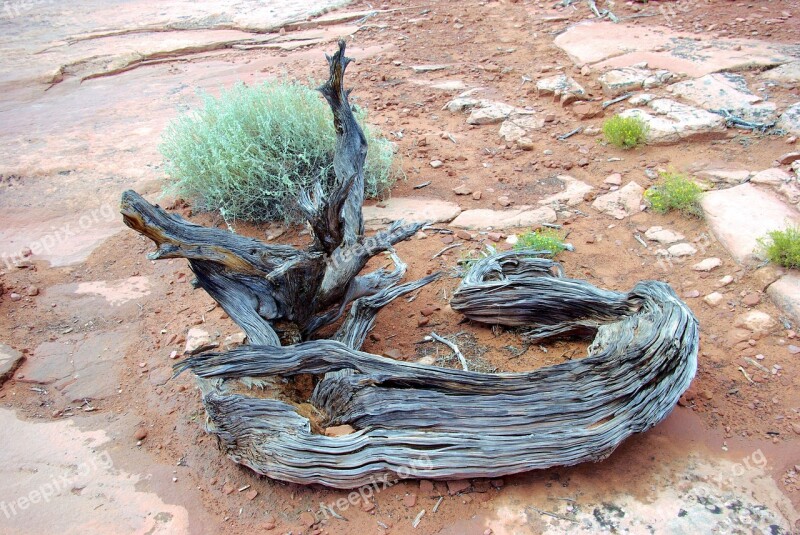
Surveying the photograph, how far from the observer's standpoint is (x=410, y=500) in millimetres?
2398

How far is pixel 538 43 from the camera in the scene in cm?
709

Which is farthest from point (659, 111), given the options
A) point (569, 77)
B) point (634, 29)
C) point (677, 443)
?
point (677, 443)

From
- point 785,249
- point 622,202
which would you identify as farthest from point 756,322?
point 622,202

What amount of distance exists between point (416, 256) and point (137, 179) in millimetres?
2763

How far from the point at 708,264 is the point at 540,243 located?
916mm

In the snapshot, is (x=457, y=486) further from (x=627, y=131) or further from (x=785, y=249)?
(x=627, y=131)

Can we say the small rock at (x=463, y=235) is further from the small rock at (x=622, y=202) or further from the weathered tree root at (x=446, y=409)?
the weathered tree root at (x=446, y=409)

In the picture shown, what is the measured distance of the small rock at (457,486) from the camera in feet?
7.89

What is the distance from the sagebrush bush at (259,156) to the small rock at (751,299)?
2453 millimetres

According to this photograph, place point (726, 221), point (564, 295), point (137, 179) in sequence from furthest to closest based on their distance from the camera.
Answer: point (137, 179)
point (726, 221)
point (564, 295)

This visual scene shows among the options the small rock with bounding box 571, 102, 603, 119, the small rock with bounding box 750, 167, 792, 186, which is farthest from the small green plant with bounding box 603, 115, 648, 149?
the small rock with bounding box 750, 167, 792, 186

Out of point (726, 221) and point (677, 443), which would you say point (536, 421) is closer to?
point (677, 443)

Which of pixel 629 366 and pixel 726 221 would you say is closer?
pixel 629 366

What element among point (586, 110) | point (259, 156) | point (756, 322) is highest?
point (259, 156)
